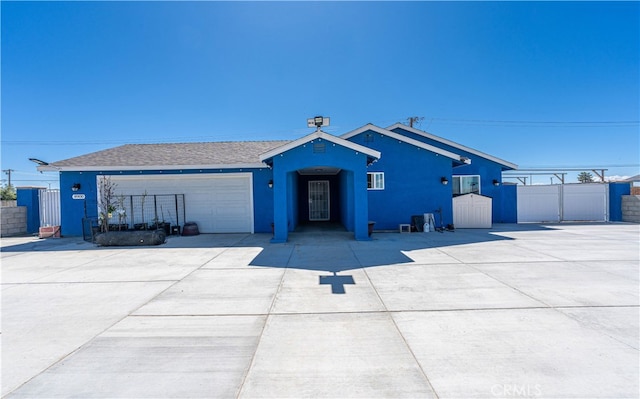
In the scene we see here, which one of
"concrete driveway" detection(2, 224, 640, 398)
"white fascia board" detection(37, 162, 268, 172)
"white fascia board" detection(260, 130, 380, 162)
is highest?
"white fascia board" detection(260, 130, 380, 162)

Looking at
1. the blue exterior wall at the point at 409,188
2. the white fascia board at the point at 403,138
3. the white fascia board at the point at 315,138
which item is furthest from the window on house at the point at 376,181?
the white fascia board at the point at 315,138

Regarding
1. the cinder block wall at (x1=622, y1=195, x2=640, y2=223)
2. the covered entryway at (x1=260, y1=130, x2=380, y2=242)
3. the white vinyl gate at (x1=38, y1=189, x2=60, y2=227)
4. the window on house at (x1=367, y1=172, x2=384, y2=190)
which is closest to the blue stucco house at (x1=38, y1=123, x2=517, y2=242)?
the window on house at (x1=367, y1=172, x2=384, y2=190)

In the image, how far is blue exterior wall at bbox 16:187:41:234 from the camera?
13072mm

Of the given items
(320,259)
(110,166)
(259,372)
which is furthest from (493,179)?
(110,166)

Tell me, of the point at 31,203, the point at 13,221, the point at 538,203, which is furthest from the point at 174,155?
the point at 538,203

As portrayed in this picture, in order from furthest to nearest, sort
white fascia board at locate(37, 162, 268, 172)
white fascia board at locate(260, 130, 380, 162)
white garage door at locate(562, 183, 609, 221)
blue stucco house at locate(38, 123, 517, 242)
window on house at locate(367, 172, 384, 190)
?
1. white garage door at locate(562, 183, 609, 221)
2. window on house at locate(367, 172, 384, 190)
3. blue stucco house at locate(38, 123, 517, 242)
4. white fascia board at locate(37, 162, 268, 172)
5. white fascia board at locate(260, 130, 380, 162)

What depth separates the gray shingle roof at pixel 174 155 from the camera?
12.1m

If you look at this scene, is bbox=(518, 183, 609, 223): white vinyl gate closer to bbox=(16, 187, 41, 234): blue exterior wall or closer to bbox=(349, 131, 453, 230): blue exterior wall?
bbox=(349, 131, 453, 230): blue exterior wall

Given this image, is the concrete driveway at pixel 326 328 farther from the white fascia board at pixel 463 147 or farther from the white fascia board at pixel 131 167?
the white fascia board at pixel 463 147

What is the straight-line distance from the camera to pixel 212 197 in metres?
12.5

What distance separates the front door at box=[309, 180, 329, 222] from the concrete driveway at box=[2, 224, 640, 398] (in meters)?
9.63

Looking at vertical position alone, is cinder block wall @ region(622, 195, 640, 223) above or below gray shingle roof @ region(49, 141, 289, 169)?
below

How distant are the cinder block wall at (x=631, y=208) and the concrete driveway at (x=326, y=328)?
11125mm

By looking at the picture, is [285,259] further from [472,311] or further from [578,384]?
[578,384]
